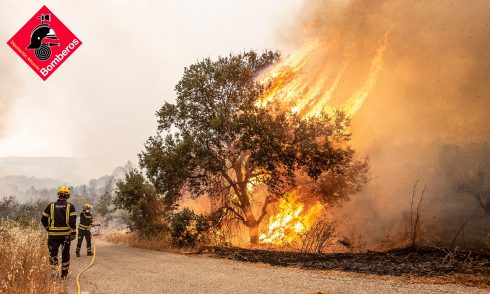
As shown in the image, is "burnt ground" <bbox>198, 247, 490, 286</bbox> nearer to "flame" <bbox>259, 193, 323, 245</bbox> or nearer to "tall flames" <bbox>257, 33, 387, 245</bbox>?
"flame" <bbox>259, 193, 323, 245</bbox>

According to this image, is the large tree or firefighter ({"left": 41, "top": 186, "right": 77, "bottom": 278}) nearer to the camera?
firefighter ({"left": 41, "top": 186, "right": 77, "bottom": 278})

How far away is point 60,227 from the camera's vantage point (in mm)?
9523

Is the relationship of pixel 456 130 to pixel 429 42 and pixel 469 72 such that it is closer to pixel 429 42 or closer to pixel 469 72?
pixel 469 72

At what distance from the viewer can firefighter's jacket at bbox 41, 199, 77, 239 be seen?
948cm

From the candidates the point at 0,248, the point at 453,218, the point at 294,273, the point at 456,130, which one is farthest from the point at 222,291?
the point at 456,130

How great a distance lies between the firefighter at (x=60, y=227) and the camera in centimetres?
929

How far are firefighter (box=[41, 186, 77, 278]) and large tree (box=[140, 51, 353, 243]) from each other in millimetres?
7767

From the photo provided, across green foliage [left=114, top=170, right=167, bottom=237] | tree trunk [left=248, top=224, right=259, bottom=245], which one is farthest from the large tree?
green foliage [left=114, top=170, right=167, bottom=237]

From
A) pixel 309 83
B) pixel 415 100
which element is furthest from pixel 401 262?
pixel 415 100

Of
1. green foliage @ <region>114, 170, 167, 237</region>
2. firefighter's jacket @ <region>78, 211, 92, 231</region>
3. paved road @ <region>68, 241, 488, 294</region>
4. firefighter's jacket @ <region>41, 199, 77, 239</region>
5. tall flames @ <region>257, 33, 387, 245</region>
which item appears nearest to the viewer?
paved road @ <region>68, 241, 488, 294</region>

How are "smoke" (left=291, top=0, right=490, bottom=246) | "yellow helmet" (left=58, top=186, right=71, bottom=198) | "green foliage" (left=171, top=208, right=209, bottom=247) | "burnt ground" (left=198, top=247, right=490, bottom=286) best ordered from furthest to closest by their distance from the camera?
"smoke" (left=291, top=0, right=490, bottom=246)
"green foliage" (left=171, top=208, right=209, bottom=247)
"yellow helmet" (left=58, top=186, right=71, bottom=198)
"burnt ground" (left=198, top=247, right=490, bottom=286)

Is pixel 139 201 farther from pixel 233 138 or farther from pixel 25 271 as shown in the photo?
pixel 25 271

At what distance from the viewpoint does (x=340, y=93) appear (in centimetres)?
2441

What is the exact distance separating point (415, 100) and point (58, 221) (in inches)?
1195
